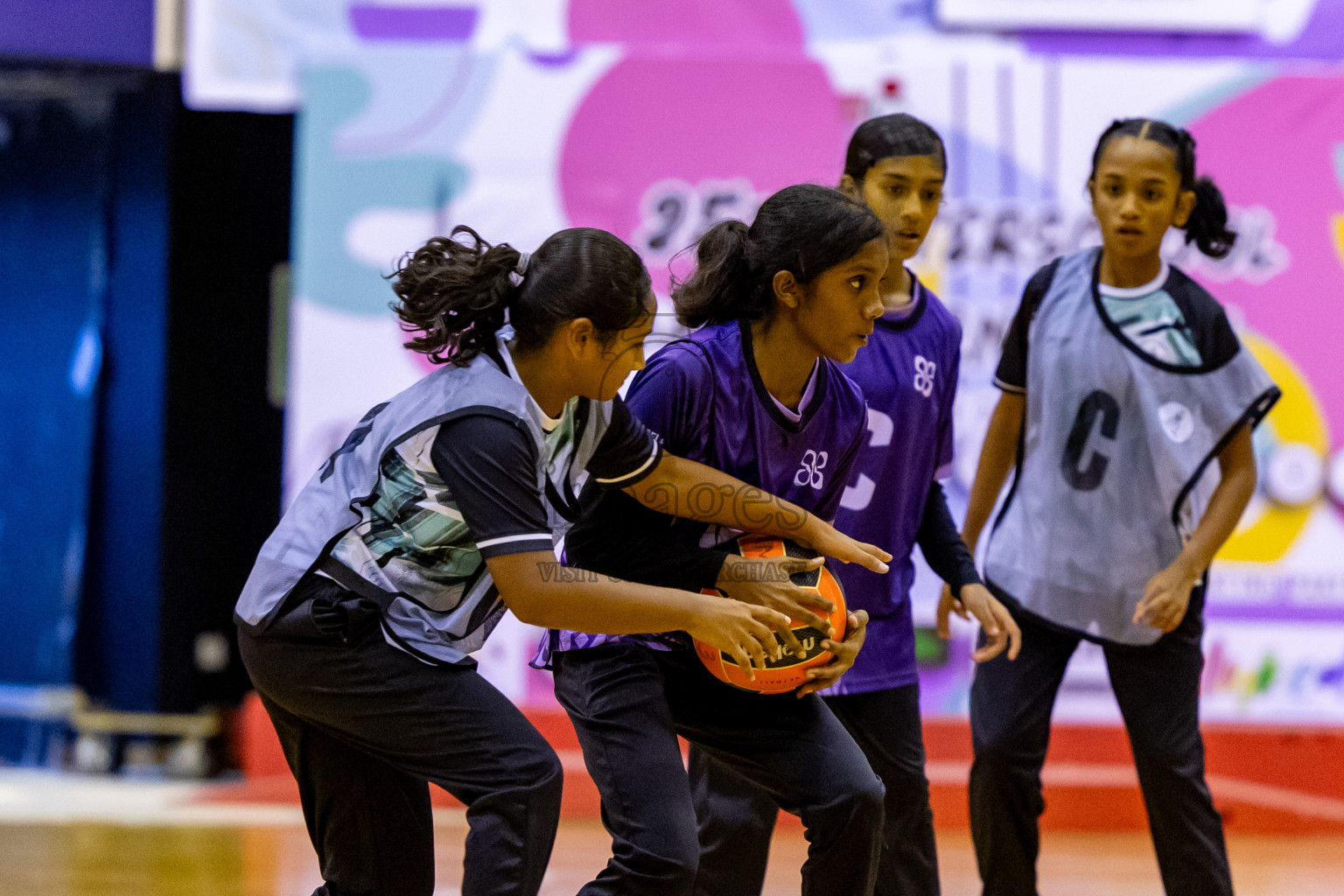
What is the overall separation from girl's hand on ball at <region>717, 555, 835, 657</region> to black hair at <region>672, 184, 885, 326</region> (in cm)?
47

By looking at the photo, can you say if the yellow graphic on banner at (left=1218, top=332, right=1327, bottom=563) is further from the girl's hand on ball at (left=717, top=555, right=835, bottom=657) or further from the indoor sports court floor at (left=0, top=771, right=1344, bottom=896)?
the girl's hand on ball at (left=717, top=555, right=835, bottom=657)

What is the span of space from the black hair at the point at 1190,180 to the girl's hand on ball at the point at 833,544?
1.22 meters

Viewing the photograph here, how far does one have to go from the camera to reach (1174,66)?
Result: 5.53 meters

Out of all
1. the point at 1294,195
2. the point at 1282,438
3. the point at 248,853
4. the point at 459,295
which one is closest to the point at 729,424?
the point at 459,295

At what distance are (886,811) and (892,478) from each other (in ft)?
2.21

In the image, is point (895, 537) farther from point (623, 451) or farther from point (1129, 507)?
point (623, 451)

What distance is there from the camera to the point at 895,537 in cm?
294

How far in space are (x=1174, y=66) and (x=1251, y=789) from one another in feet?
9.13

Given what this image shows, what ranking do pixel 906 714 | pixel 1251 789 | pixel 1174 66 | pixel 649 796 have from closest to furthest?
pixel 649 796, pixel 906 714, pixel 1251 789, pixel 1174 66

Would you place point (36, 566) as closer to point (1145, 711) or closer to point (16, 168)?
point (16, 168)

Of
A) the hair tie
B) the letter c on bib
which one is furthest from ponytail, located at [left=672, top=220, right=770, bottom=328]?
the letter c on bib

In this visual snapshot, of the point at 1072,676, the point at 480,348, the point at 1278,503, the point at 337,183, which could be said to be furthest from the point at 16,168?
the point at 1278,503

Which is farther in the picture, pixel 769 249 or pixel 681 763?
pixel 769 249

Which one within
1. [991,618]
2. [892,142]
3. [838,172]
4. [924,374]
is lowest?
[991,618]
